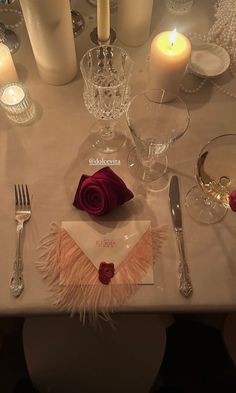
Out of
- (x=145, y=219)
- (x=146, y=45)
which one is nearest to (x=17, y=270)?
(x=145, y=219)

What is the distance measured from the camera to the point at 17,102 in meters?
0.73

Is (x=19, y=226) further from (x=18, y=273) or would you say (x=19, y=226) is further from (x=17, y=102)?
(x=17, y=102)

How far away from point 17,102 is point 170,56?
1.04 feet

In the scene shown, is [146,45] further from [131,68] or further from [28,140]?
[28,140]

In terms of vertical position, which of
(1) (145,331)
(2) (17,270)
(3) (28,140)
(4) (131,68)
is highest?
(4) (131,68)

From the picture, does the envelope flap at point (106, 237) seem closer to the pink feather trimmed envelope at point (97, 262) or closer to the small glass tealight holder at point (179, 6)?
the pink feather trimmed envelope at point (97, 262)

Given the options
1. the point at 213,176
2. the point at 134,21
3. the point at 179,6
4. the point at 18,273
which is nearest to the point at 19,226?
the point at 18,273

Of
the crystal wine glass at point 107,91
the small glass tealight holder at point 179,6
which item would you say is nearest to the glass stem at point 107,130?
the crystal wine glass at point 107,91

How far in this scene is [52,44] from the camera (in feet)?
2.36

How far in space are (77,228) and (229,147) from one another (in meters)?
0.33

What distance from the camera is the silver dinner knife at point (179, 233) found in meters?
0.61

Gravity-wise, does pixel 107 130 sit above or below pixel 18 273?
above

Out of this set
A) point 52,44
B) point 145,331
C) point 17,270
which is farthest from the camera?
point 145,331

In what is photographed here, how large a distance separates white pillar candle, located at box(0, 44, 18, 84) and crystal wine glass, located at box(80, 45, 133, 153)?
155 millimetres
